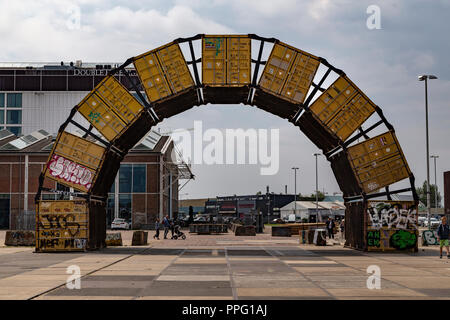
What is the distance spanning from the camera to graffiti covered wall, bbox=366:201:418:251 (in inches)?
1224

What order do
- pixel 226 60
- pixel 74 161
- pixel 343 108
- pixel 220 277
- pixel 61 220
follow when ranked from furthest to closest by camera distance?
pixel 226 60, pixel 343 108, pixel 74 161, pixel 61 220, pixel 220 277

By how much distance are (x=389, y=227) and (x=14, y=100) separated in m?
108

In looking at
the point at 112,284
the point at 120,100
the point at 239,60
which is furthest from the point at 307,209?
the point at 112,284

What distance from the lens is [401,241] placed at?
1227 inches

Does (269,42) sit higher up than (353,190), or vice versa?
(269,42)

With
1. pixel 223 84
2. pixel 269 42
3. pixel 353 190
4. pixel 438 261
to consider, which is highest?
pixel 269 42

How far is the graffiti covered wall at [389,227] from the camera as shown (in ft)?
102

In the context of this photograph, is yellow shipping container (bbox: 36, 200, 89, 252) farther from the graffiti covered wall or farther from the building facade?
the building facade

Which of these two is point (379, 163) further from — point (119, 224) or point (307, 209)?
point (307, 209)

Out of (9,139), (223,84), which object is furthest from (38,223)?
(9,139)
